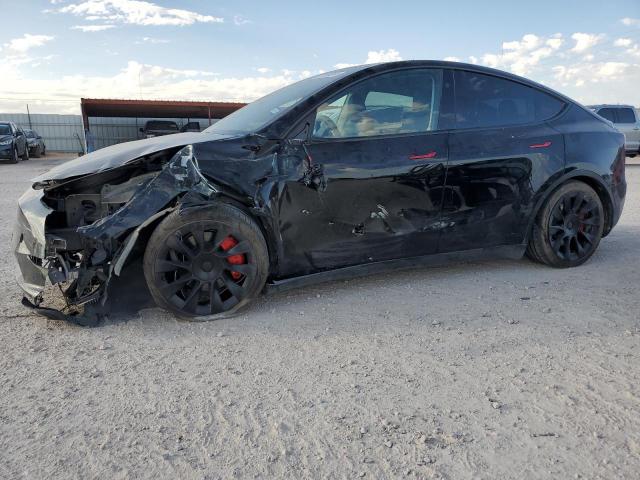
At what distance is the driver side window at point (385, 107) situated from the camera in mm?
3654

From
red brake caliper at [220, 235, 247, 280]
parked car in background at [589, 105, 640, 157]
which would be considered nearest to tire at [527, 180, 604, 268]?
red brake caliper at [220, 235, 247, 280]

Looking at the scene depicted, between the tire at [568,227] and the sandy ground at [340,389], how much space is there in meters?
0.54

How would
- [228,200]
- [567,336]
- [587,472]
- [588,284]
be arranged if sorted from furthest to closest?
[588,284]
[228,200]
[567,336]
[587,472]

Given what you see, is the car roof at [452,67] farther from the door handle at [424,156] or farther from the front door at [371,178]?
the door handle at [424,156]

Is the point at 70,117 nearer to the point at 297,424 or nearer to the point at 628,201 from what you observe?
the point at 628,201

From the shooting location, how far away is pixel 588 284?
407 centimetres

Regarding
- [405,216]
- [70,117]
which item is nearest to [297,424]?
[405,216]

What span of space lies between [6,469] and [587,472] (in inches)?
86.4

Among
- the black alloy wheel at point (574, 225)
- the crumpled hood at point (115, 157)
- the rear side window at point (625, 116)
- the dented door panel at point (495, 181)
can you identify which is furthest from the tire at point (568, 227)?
the rear side window at point (625, 116)

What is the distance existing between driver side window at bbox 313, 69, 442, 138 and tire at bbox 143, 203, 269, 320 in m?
0.88

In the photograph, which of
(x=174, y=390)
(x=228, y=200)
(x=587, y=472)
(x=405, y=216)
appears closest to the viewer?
(x=587, y=472)

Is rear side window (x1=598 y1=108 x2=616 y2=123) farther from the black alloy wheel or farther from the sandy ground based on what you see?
the sandy ground

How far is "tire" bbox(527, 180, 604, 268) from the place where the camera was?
4352 millimetres

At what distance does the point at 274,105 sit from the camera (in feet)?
13.1
